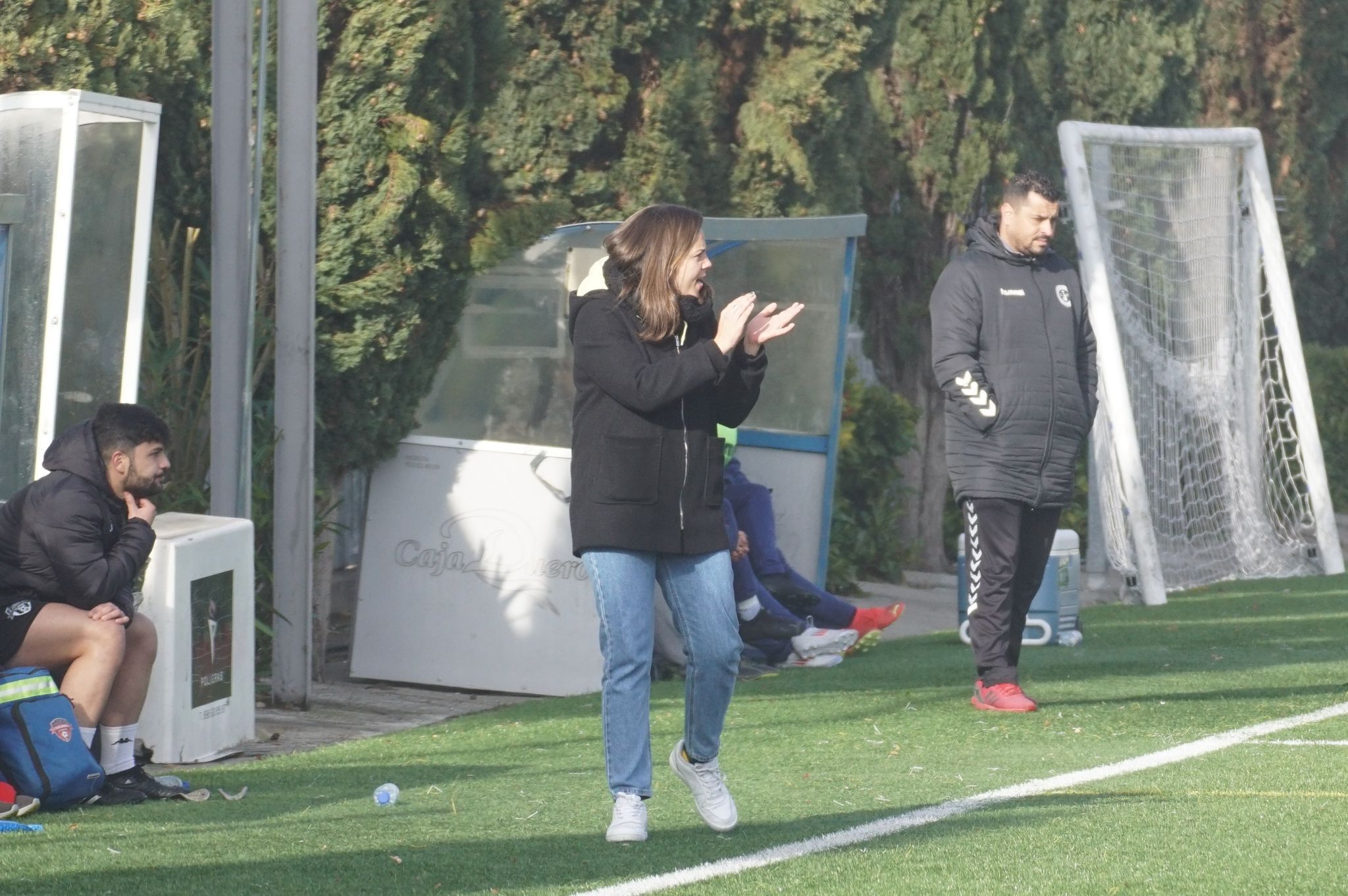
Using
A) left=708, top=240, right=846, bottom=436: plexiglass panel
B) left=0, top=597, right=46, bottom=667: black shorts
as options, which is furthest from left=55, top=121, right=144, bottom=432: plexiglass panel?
left=708, top=240, right=846, bottom=436: plexiglass panel

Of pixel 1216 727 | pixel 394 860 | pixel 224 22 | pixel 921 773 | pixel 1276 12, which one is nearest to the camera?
→ pixel 394 860

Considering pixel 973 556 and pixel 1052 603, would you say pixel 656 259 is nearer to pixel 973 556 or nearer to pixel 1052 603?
pixel 973 556

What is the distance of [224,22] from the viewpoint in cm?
767

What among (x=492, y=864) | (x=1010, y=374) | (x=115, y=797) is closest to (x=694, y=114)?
(x=1010, y=374)

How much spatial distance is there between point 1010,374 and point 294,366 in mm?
3075

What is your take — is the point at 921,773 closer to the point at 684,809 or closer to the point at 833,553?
the point at 684,809

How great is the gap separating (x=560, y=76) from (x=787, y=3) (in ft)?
8.69

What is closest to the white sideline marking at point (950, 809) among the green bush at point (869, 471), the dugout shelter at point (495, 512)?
the dugout shelter at point (495, 512)

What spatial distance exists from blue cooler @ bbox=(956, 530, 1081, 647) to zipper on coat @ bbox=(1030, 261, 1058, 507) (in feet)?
8.22

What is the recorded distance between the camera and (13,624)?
19.5ft

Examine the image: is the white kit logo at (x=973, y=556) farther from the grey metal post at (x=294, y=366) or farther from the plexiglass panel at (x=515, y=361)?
the grey metal post at (x=294, y=366)

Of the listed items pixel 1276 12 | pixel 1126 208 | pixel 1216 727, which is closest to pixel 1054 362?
pixel 1216 727

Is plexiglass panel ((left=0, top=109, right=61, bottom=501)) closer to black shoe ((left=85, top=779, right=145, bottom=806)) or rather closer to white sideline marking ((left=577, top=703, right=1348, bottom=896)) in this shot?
black shoe ((left=85, top=779, right=145, bottom=806))

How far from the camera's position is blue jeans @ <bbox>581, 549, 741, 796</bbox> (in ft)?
15.3
